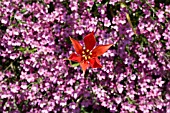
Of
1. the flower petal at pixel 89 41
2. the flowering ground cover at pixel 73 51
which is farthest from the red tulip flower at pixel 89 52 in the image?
the flowering ground cover at pixel 73 51

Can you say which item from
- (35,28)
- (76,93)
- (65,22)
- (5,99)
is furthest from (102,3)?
(5,99)

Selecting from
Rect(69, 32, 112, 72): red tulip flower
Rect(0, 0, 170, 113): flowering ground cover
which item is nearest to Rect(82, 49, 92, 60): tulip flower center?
Rect(69, 32, 112, 72): red tulip flower

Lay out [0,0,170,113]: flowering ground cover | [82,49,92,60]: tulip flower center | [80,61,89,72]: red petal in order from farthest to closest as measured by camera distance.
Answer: [0,0,170,113]: flowering ground cover, [82,49,92,60]: tulip flower center, [80,61,89,72]: red petal

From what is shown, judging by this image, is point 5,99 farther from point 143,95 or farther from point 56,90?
point 143,95

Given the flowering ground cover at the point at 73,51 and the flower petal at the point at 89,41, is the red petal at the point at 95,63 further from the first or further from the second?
the flowering ground cover at the point at 73,51

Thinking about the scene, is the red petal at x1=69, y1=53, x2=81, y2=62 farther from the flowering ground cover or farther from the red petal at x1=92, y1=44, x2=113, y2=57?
the flowering ground cover

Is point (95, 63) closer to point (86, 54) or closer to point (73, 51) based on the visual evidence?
point (86, 54)

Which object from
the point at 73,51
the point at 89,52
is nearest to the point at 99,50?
the point at 89,52

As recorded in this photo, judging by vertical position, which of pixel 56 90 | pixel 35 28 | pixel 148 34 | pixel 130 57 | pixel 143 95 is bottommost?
pixel 143 95
